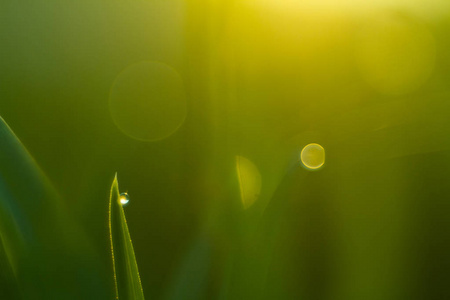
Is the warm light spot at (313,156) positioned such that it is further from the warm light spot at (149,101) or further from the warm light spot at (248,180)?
the warm light spot at (149,101)

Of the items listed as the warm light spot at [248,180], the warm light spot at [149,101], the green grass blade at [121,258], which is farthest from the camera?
the warm light spot at [149,101]

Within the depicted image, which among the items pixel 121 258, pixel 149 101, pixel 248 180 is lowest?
pixel 121 258

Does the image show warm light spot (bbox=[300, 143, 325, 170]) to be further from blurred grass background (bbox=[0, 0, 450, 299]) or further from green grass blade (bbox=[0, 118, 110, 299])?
green grass blade (bbox=[0, 118, 110, 299])

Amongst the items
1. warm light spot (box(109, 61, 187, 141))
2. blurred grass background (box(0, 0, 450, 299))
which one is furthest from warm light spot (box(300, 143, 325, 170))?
warm light spot (box(109, 61, 187, 141))

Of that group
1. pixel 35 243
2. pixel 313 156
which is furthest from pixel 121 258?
pixel 313 156

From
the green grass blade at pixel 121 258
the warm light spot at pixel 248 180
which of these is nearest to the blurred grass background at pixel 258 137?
the warm light spot at pixel 248 180

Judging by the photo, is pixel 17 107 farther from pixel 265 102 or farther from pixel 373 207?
pixel 373 207

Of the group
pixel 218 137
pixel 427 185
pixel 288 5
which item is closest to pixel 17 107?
pixel 218 137

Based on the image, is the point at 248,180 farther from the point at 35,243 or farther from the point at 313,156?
the point at 35,243
